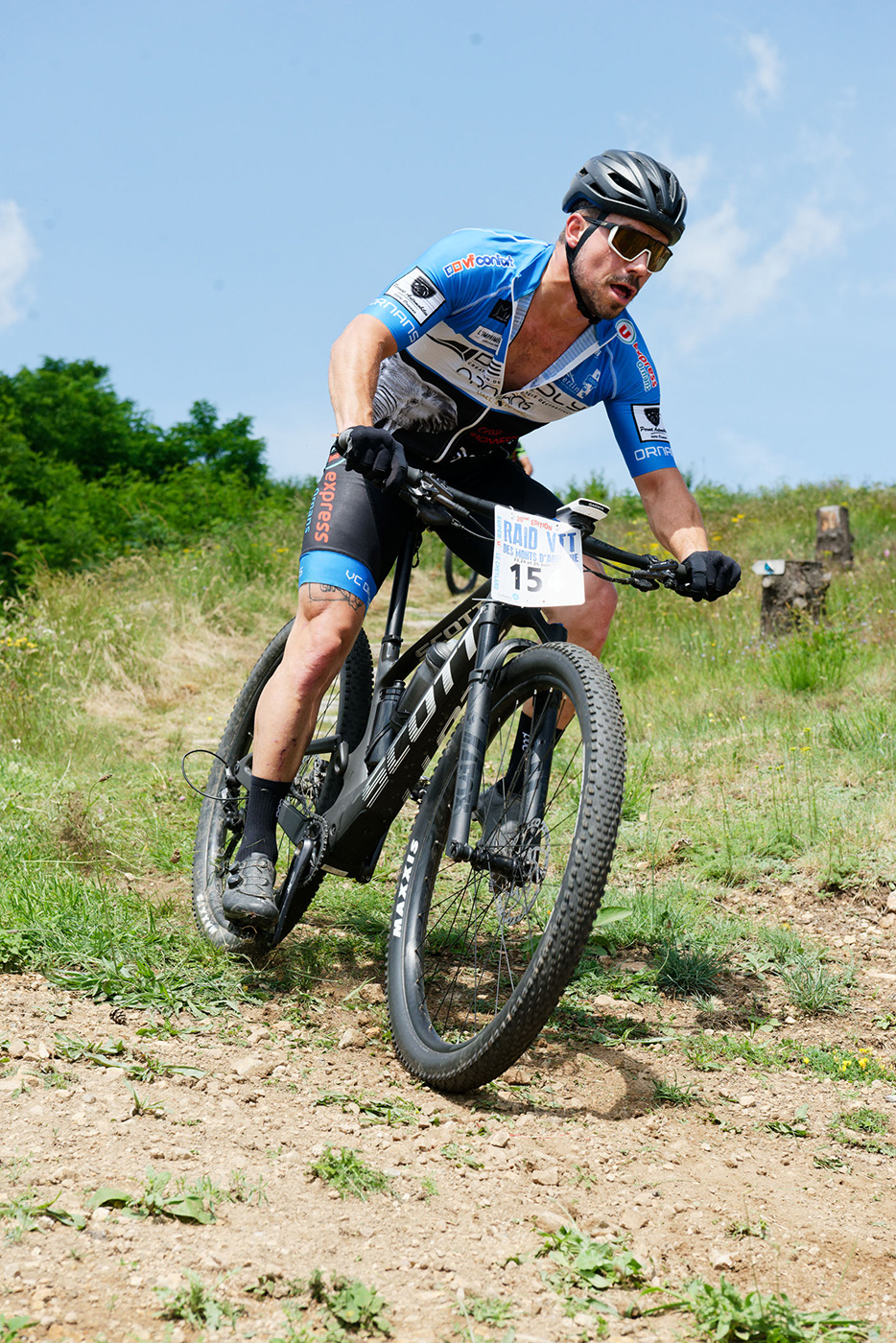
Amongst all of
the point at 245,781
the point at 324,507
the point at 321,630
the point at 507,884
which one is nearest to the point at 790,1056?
the point at 507,884

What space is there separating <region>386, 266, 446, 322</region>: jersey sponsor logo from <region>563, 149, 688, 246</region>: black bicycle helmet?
0.48 metres

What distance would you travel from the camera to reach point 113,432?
2927cm

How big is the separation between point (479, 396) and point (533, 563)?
2.68 ft

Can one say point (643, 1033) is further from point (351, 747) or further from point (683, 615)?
point (683, 615)

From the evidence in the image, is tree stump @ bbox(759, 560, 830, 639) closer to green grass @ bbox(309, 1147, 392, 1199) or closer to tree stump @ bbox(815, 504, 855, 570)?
tree stump @ bbox(815, 504, 855, 570)

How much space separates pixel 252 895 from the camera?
2.93 meters

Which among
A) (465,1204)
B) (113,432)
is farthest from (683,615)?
(113,432)

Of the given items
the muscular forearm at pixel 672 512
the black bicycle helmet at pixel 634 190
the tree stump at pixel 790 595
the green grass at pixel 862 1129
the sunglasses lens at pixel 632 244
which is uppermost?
the tree stump at pixel 790 595

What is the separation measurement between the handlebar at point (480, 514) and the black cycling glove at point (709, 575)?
2cm

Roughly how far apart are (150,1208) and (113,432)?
2977 cm

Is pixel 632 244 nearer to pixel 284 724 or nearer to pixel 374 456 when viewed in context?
pixel 374 456

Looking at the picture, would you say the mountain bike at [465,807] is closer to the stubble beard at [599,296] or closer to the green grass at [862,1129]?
the stubble beard at [599,296]

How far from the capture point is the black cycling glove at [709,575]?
2.73 metres

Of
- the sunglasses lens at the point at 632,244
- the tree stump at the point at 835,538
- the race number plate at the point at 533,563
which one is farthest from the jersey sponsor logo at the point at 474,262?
the tree stump at the point at 835,538
